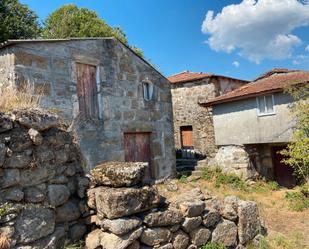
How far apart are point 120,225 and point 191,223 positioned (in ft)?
4.04

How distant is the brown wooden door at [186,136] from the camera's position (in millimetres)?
19406

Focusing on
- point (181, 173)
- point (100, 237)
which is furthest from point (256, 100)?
point (100, 237)

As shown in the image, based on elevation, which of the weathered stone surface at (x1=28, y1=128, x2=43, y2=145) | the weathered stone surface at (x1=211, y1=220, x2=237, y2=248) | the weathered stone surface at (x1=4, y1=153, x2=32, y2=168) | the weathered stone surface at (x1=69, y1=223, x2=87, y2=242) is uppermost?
the weathered stone surface at (x1=28, y1=128, x2=43, y2=145)

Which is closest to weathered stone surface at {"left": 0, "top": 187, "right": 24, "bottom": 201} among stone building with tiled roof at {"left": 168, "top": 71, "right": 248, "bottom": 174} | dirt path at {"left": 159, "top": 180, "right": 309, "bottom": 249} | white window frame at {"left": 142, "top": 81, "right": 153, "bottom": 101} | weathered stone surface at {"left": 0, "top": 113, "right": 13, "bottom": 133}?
weathered stone surface at {"left": 0, "top": 113, "right": 13, "bottom": 133}

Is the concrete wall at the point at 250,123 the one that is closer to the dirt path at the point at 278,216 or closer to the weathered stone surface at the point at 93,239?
the dirt path at the point at 278,216

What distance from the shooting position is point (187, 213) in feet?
14.9

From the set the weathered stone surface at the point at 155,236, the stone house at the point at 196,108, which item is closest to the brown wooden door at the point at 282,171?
the stone house at the point at 196,108

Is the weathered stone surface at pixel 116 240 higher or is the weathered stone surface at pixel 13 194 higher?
the weathered stone surface at pixel 13 194

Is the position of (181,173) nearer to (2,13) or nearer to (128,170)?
(128,170)

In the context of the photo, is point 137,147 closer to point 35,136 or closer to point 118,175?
point 118,175

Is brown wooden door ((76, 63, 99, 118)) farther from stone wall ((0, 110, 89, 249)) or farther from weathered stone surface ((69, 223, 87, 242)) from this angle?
weathered stone surface ((69, 223, 87, 242))

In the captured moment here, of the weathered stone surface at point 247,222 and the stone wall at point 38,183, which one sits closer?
the stone wall at point 38,183

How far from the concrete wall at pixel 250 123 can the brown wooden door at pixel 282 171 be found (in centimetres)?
144

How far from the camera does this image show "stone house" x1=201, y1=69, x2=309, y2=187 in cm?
1238
